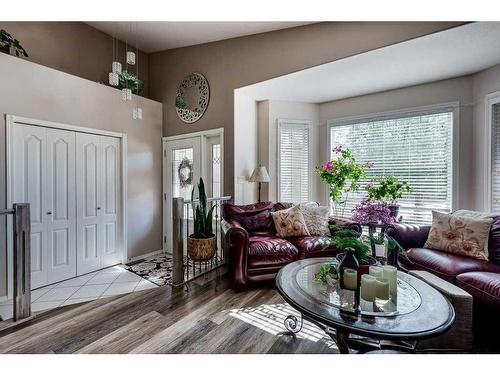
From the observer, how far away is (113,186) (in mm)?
3596

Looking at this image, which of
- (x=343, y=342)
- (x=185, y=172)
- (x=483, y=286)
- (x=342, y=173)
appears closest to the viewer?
(x=343, y=342)

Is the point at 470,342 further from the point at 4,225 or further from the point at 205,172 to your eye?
the point at 4,225

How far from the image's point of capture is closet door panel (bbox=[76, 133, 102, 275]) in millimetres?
3217

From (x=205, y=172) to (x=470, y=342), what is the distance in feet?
10.9

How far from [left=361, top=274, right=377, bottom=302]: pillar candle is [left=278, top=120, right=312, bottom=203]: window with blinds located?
2582mm

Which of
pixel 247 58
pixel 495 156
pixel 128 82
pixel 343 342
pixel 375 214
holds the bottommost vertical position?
pixel 343 342

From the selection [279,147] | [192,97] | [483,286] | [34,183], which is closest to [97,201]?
[34,183]

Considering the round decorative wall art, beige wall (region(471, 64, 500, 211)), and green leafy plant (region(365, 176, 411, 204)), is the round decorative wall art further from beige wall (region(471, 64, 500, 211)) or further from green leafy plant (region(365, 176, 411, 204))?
beige wall (region(471, 64, 500, 211))

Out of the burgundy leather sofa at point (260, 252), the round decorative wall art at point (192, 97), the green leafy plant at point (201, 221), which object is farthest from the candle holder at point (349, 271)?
the round decorative wall art at point (192, 97)

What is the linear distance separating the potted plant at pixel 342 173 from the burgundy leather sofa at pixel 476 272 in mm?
1082

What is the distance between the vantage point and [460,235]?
2.39m

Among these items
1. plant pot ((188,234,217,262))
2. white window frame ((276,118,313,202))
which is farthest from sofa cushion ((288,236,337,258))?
white window frame ((276,118,313,202))

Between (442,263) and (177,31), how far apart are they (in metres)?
4.23

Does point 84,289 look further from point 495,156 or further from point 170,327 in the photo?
point 495,156
